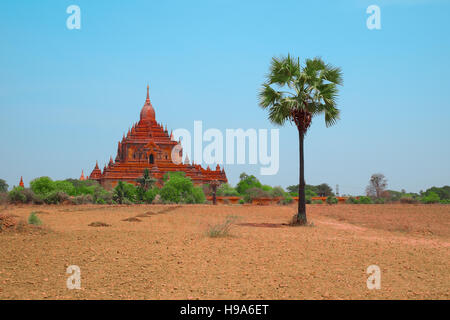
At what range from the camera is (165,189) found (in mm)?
38844

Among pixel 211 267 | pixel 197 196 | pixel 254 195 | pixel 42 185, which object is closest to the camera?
pixel 211 267

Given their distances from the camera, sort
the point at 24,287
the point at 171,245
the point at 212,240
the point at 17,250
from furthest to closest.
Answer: the point at 212,240 < the point at 171,245 < the point at 17,250 < the point at 24,287

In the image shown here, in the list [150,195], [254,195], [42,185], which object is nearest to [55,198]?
[42,185]

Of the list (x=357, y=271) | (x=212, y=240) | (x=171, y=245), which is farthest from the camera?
(x=212, y=240)

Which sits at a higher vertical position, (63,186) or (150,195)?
(63,186)

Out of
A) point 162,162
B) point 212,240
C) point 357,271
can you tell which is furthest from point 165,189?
point 357,271

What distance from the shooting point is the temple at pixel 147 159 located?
5772cm

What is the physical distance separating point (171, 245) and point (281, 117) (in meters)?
8.27

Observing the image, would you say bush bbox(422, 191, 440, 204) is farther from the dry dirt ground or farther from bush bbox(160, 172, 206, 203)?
the dry dirt ground

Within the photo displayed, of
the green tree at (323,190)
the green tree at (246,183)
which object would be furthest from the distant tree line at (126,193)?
the green tree at (323,190)

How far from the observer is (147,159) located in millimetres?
61625

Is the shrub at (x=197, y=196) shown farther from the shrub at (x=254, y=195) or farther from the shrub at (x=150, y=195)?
the shrub at (x=254, y=195)

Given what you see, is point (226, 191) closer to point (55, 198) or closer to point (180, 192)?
point (180, 192)
